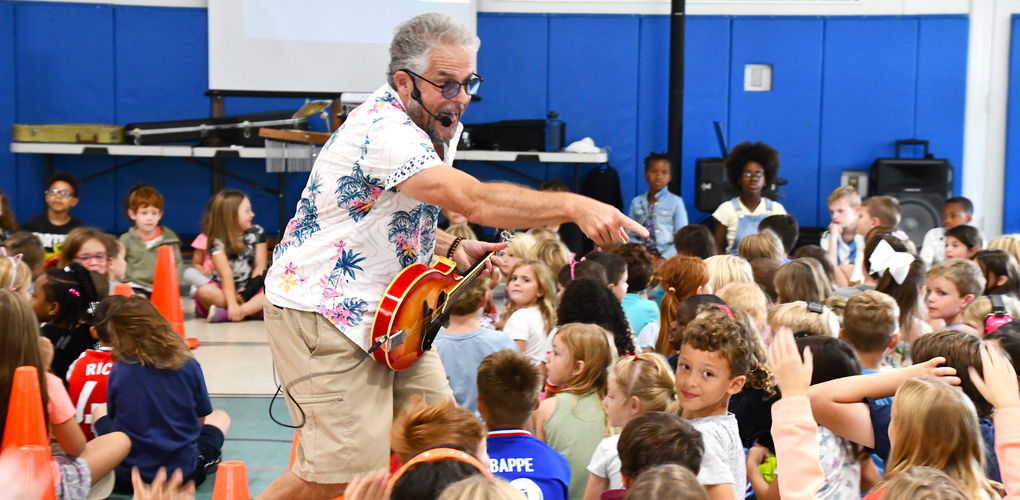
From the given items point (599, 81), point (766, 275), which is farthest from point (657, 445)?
point (599, 81)

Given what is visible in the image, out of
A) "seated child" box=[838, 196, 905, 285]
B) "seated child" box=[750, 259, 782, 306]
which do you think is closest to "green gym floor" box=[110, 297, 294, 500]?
"seated child" box=[750, 259, 782, 306]

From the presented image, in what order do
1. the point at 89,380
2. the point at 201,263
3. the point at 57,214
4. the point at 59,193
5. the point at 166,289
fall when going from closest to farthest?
the point at 89,380 < the point at 166,289 < the point at 59,193 < the point at 57,214 < the point at 201,263

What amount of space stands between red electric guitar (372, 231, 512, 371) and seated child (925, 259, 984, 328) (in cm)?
268

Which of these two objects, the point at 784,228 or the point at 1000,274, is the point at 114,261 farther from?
the point at 1000,274

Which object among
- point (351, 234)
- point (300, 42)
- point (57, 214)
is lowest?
point (57, 214)

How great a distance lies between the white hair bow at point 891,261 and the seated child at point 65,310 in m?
3.88

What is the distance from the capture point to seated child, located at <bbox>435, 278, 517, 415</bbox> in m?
3.65

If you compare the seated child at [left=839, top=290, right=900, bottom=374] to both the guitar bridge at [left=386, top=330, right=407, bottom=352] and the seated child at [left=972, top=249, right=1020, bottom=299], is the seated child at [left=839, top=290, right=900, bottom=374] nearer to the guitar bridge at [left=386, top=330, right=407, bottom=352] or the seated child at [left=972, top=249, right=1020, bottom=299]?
the seated child at [left=972, top=249, right=1020, bottom=299]

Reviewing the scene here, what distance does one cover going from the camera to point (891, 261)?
4504mm

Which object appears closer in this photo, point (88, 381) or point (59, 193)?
point (88, 381)

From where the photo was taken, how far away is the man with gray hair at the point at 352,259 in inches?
88.2

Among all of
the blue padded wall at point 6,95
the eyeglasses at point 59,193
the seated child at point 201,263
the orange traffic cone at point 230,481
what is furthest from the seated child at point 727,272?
the blue padded wall at point 6,95

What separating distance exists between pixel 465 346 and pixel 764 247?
2458 millimetres

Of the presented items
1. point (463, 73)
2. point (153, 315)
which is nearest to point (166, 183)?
point (153, 315)
